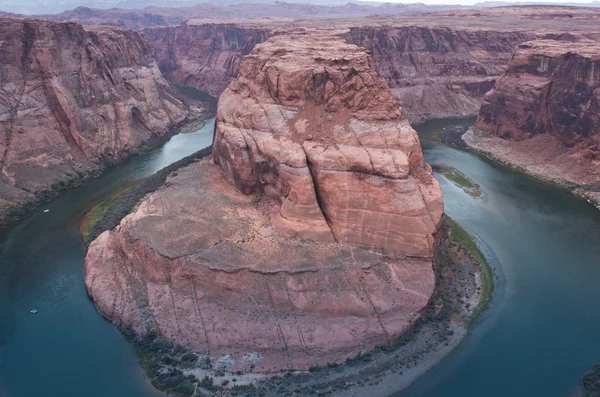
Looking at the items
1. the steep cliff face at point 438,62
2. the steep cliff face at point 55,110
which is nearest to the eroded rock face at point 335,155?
the steep cliff face at point 55,110

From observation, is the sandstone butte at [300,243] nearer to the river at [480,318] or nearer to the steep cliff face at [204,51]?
the river at [480,318]

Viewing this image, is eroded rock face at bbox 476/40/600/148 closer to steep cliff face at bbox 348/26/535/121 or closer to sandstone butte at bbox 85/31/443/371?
steep cliff face at bbox 348/26/535/121

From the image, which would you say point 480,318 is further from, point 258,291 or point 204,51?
point 204,51

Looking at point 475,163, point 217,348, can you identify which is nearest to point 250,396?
point 217,348

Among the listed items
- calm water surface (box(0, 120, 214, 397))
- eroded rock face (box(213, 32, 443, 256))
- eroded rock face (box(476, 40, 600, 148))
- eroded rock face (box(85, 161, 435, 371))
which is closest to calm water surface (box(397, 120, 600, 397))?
eroded rock face (box(85, 161, 435, 371))

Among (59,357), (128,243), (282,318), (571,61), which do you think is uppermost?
(571,61)

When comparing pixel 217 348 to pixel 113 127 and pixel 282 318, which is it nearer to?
pixel 282 318
